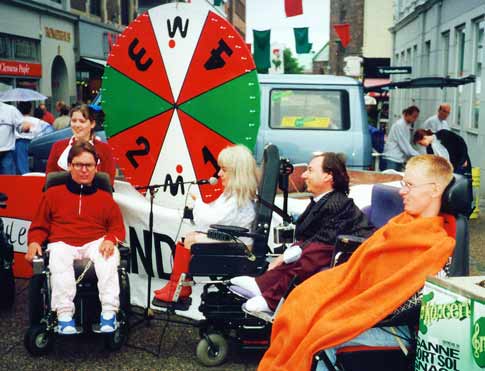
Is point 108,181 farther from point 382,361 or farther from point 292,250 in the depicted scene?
point 382,361

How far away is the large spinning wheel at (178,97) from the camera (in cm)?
482

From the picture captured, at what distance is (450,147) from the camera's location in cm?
909

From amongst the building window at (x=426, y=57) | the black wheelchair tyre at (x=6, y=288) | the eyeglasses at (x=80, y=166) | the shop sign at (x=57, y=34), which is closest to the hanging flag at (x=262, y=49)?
the building window at (x=426, y=57)

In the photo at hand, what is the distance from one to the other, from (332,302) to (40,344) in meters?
2.29

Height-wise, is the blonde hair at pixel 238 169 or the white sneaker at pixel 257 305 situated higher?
the blonde hair at pixel 238 169

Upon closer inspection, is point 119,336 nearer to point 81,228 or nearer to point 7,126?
point 81,228

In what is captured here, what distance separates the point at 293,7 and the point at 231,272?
19.2 feet

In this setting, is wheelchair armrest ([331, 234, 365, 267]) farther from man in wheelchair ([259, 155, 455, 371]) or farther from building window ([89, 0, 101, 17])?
building window ([89, 0, 101, 17])

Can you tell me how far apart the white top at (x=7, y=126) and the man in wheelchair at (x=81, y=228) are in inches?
255

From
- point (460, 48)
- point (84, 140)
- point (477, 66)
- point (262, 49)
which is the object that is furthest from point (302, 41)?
point (84, 140)

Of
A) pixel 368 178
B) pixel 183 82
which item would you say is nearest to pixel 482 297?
pixel 183 82

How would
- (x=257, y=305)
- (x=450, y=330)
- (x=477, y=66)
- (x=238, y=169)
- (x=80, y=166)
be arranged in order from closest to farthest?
(x=450, y=330) → (x=257, y=305) → (x=238, y=169) → (x=80, y=166) → (x=477, y=66)

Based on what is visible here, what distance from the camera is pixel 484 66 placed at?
515 inches

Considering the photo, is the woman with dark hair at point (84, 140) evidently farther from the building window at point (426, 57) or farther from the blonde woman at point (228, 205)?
the building window at point (426, 57)
